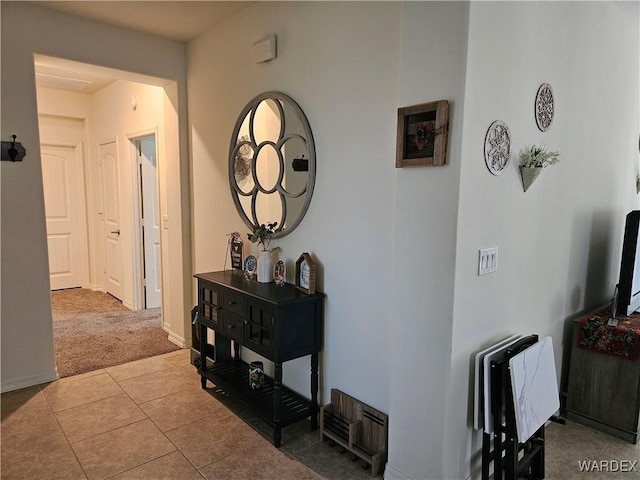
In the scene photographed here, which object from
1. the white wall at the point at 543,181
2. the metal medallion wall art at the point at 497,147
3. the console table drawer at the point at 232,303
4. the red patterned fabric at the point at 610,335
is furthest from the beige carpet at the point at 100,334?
the red patterned fabric at the point at 610,335

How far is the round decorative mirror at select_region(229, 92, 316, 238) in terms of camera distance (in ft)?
8.60

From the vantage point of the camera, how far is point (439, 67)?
171 cm

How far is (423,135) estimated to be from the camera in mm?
1785

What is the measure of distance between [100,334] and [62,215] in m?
2.59

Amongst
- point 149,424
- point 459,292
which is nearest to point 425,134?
point 459,292

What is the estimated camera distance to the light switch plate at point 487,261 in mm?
1865

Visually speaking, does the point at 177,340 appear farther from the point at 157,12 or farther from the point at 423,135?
the point at 423,135

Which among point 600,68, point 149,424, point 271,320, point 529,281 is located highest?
point 600,68

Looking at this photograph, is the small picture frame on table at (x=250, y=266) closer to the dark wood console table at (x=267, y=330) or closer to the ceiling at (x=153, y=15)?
the dark wood console table at (x=267, y=330)

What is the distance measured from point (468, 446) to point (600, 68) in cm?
249

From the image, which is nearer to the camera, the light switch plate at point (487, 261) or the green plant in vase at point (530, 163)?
the light switch plate at point (487, 261)

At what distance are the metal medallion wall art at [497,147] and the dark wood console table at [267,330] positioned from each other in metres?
1.21

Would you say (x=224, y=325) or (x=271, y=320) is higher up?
(x=271, y=320)

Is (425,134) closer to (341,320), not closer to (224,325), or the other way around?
(341,320)
